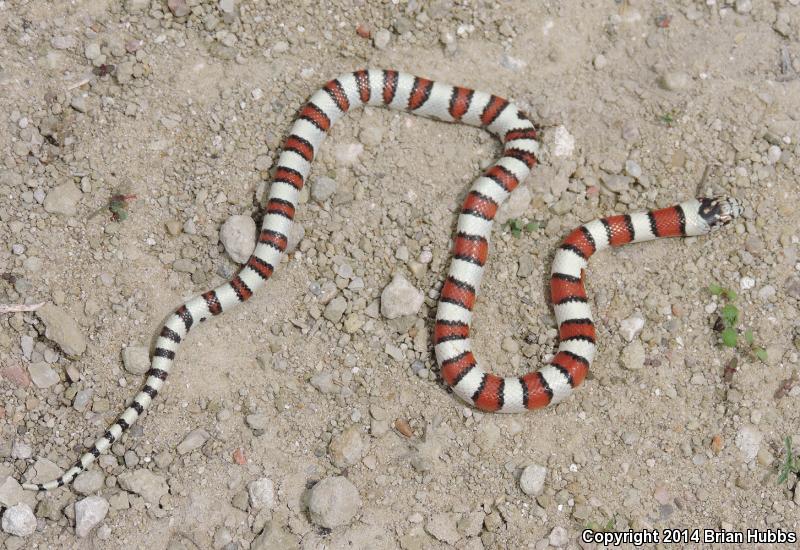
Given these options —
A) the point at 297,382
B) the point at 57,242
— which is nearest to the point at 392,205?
the point at 297,382

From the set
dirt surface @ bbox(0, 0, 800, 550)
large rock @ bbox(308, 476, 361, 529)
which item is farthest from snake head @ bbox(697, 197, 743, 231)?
large rock @ bbox(308, 476, 361, 529)

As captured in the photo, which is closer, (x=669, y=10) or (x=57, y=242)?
(x=57, y=242)

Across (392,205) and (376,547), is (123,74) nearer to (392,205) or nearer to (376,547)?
(392,205)

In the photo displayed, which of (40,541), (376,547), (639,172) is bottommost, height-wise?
(40,541)

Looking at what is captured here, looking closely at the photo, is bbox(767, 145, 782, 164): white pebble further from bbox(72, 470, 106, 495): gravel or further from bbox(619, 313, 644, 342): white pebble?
bbox(72, 470, 106, 495): gravel

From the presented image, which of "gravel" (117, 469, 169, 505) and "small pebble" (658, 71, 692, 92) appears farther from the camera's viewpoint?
"small pebble" (658, 71, 692, 92)

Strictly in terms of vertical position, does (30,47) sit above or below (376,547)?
above
